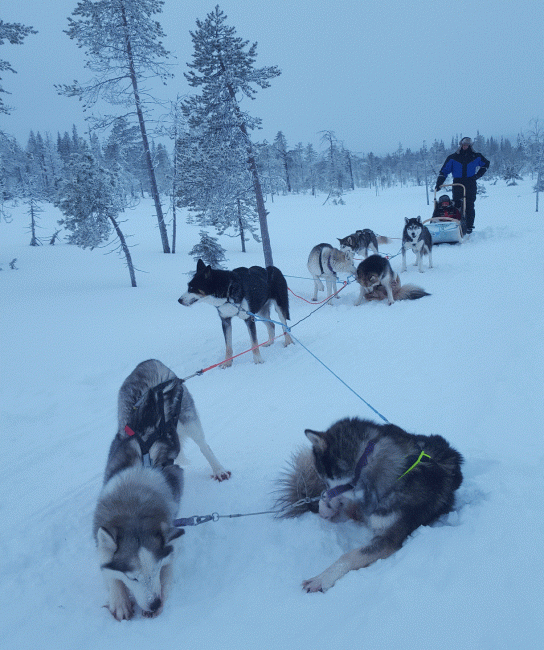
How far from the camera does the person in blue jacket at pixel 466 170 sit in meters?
12.0

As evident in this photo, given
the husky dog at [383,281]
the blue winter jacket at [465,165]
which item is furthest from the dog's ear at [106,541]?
the blue winter jacket at [465,165]

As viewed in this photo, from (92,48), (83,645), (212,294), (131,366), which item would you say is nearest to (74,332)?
(131,366)

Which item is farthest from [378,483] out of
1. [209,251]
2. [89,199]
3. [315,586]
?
[89,199]

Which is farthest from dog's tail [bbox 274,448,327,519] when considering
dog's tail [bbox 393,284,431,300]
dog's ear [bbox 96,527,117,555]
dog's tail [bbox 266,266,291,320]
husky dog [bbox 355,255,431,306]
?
dog's tail [bbox 393,284,431,300]

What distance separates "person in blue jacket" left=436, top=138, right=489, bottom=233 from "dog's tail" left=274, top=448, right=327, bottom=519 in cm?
1218

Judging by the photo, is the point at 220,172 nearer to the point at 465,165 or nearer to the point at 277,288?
the point at 277,288

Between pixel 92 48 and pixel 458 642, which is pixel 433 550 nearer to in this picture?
pixel 458 642

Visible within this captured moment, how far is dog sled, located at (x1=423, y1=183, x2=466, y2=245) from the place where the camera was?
11.8 metres

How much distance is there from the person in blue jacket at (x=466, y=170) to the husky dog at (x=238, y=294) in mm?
9048

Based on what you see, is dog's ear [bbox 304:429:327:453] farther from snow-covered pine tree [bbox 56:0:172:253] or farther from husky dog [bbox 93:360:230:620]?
snow-covered pine tree [bbox 56:0:172:253]

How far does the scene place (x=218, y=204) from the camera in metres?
11.8

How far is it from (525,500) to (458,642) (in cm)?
104

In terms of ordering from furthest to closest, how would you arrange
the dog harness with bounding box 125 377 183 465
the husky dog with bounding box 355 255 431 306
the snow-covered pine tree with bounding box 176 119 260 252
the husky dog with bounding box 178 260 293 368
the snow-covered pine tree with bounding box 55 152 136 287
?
1. the snow-covered pine tree with bounding box 55 152 136 287
2. the snow-covered pine tree with bounding box 176 119 260 252
3. the husky dog with bounding box 355 255 431 306
4. the husky dog with bounding box 178 260 293 368
5. the dog harness with bounding box 125 377 183 465

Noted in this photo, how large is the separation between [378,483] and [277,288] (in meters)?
4.31
